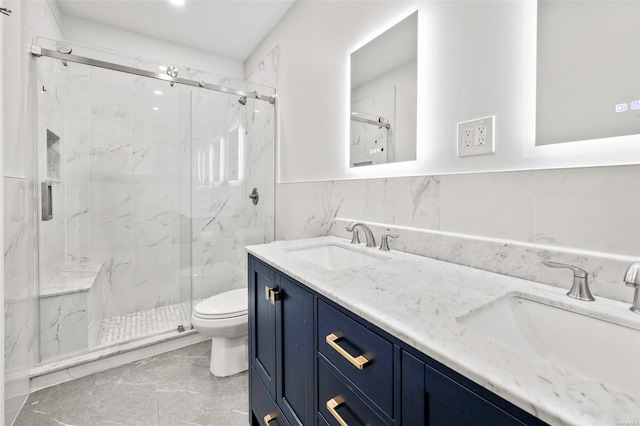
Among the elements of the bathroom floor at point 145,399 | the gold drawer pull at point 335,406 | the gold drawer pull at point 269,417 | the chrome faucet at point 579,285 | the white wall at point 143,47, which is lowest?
the bathroom floor at point 145,399

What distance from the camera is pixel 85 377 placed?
70.8 inches

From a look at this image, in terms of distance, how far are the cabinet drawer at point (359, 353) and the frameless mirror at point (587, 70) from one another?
823 millimetres

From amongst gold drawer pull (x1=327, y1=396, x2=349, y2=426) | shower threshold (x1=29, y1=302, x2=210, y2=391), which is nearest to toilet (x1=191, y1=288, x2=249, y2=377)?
shower threshold (x1=29, y1=302, x2=210, y2=391)

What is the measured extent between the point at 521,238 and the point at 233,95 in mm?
2511

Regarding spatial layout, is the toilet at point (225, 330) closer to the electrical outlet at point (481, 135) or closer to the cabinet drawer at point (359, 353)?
the cabinet drawer at point (359, 353)

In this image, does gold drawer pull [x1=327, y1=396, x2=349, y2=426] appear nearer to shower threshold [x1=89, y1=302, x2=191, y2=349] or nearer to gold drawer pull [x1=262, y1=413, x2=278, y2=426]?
gold drawer pull [x1=262, y1=413, x2=278, y2=426]

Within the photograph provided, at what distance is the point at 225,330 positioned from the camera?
5.65ft

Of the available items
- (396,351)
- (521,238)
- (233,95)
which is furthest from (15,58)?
(521,238)

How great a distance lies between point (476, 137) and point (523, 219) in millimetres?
338

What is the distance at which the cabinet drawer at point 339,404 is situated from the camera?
0.67 metres

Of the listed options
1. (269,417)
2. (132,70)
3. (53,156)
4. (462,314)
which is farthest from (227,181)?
(462,314)

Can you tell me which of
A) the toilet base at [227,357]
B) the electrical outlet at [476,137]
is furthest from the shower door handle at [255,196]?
the electrical outlet at [476,137]

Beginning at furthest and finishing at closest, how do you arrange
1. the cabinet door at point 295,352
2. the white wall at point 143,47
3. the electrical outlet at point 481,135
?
1. the white wall at point 143,47
2. the electrical outlet at point 481,135
3. the cabinet door at point 295,352

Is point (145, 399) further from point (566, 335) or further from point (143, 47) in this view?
point (143, 47)
